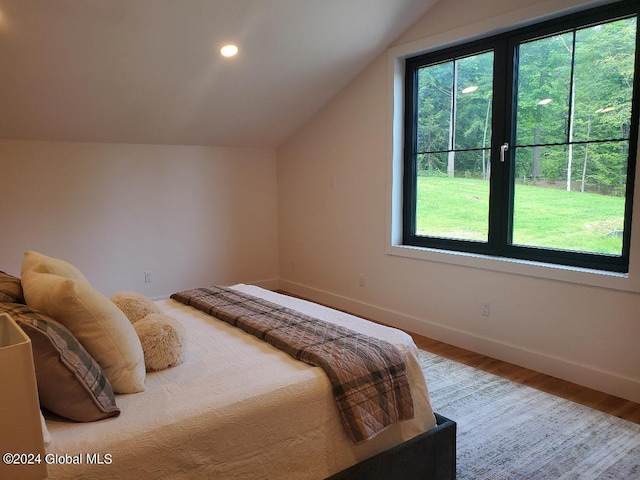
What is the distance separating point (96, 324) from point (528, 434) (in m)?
2.11

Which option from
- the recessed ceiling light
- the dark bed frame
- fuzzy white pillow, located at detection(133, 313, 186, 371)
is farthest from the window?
fuzzy white pillow, located at detection(133, 313, 186, 371)

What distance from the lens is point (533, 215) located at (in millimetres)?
3301

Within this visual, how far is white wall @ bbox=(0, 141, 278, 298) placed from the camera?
13.2ft

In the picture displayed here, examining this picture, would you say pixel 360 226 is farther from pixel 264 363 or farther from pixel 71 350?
pixel 71 350

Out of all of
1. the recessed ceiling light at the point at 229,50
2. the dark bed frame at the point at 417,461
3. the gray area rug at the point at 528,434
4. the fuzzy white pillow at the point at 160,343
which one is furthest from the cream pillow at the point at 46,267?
the recessed ceiling light at the point at 229,50

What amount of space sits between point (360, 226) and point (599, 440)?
2.61m

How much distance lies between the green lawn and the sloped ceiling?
1.35m

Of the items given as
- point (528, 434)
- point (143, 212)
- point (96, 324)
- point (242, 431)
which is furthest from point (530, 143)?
point (143, 212)

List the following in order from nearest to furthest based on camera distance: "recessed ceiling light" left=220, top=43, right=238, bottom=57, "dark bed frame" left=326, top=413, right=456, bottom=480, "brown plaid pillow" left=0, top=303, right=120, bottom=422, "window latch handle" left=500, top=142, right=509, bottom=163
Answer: "brown plaid pillow" left=0, top=303, right=120, bottom=422 < "dark bed frame" left=326, top=413, right=456, bottom=480 < "window latch handle" left=500, top=142, right=509, bottom=163 < "recessed ceiling light" left=220, top=43, right=238, bottom=57

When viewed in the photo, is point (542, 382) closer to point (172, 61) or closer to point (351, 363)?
point (351, 363)

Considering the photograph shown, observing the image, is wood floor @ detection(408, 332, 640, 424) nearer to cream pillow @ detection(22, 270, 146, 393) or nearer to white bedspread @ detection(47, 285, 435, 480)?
white bedspread @ detection(47, 285, 435, 480)

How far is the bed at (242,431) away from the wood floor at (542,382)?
1300 mm

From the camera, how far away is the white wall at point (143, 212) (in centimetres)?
401

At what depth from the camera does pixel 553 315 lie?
308cm
